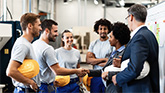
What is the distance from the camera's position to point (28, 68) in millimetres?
2059

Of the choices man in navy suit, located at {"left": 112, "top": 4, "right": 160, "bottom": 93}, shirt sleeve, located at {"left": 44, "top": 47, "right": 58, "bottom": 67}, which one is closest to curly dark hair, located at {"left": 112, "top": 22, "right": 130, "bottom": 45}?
man in navy suit, located at {"left": 112, "top": 4, "right": 160, "bottom": 93}

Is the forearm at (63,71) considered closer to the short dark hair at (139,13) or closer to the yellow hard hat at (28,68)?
the yellow hard hat at (28,68)

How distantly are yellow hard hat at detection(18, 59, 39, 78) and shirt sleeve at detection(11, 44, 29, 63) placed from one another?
6 cm

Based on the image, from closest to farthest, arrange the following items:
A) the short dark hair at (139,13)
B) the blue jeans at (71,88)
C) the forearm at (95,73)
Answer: the short dark hair at (139,13) < the forearm at (95,73) < the blue jeans at (71,88)

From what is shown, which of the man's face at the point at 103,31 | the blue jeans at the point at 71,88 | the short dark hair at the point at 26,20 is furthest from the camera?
the man's face at the point at 103,31

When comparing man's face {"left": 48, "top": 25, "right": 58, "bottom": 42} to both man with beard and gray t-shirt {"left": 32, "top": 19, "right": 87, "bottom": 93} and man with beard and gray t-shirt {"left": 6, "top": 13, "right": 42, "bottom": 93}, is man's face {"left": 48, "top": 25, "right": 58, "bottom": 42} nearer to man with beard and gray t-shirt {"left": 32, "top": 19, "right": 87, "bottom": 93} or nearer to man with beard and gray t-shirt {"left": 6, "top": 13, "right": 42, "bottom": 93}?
man with beard and gray t-shirt {"left": 32, "top": 19, "right": 87, "bottom": 93}

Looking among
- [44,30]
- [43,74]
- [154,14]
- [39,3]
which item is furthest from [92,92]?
[39,3]

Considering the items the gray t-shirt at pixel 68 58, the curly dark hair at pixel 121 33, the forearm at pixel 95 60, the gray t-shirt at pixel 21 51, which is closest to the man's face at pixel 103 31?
the forearm at pixel 95 60

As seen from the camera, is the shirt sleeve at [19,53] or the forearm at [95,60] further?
the forearm at [95,60]

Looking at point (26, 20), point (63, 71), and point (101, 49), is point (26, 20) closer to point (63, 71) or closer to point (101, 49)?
point (63, 71)

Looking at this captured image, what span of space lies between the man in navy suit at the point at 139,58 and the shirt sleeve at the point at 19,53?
852 millimetres

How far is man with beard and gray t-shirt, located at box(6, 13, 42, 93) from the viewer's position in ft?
6.52

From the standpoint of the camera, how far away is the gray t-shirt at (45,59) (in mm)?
2506

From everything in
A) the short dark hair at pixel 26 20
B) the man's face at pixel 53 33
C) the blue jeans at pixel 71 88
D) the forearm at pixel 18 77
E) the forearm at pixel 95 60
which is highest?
the short dark hair at pixel 26 20
